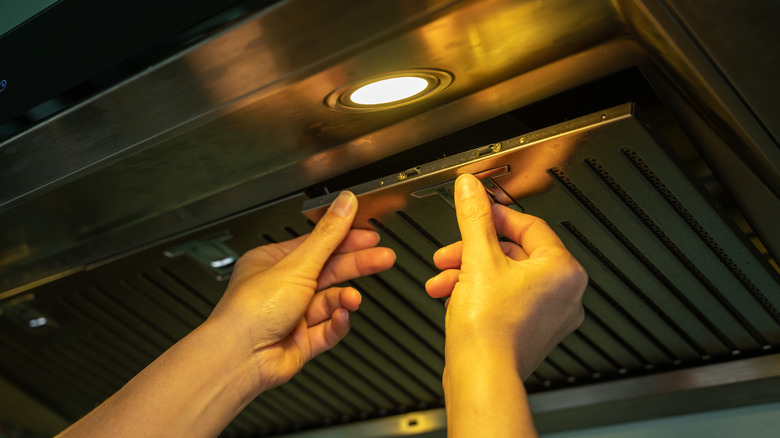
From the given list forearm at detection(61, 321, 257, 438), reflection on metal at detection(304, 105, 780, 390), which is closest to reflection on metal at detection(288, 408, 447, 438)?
reflection on metal at detection(304, 105, 780, 390)

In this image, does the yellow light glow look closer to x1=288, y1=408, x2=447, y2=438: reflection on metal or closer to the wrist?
the wrist

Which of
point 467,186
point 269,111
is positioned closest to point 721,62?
point 467,186

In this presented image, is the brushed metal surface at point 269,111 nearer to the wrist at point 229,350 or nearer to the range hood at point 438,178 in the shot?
the range hood at point 438,178

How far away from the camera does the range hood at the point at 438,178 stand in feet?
2.27

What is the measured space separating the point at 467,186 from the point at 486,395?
0.81 ft

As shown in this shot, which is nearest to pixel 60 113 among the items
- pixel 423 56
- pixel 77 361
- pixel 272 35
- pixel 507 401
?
pixel 272 35

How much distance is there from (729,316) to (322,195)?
0.64m

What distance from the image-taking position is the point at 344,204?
3.09ft

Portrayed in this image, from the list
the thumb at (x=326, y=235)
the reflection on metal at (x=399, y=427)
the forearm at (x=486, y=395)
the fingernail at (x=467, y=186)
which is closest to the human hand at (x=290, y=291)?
the thumb at (x=326, y=235)

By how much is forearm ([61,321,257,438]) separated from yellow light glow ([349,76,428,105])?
46 cm

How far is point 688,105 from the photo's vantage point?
31.1 inches

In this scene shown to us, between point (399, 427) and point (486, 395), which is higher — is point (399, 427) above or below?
above

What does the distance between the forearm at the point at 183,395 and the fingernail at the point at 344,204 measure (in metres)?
0.29

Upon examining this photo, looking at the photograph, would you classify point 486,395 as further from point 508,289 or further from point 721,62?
point 721,62
